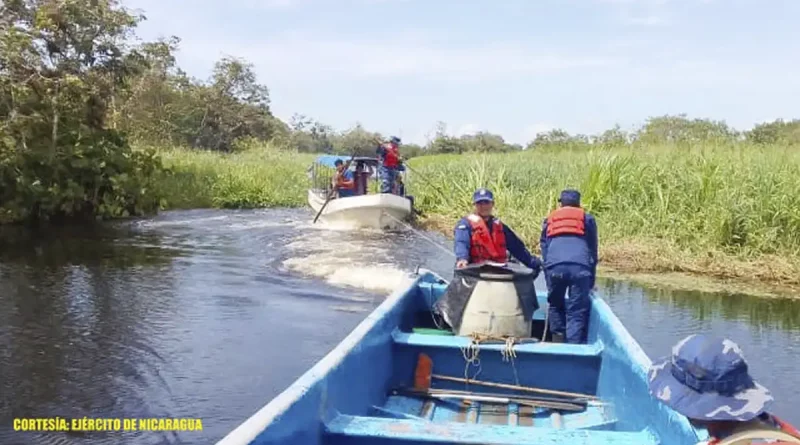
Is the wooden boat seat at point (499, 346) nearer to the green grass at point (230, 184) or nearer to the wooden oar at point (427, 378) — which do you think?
the wooden oar at point (427, 378)

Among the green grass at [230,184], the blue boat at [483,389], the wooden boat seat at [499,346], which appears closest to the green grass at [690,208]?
the blue boat at [483,389]

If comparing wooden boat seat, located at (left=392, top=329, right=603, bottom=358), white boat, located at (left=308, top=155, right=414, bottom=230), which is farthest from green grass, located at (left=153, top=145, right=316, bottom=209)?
wooden boat seat, located at (left=392, top=329, right=603, bottom=358)

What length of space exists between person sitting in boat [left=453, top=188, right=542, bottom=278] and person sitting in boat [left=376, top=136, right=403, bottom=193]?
12.3 metres

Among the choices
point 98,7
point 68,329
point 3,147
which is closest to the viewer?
point 68,329

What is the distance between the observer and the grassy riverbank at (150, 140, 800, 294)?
12914 millimetres

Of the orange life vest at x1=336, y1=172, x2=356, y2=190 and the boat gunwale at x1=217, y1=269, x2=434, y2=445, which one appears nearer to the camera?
the boat gunwale at x1=217, y1=269, x2=434, y2=445

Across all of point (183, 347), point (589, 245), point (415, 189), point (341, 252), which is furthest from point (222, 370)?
point (415, 189)

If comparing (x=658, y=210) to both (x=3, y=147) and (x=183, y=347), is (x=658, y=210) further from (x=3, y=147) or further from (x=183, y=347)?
(x=3, y=147)

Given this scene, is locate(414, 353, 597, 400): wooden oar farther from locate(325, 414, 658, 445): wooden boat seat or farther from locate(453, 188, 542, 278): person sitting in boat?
locate(325, 414, 658, 445): wooden boat seat

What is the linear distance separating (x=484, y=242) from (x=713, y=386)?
14.2 ft

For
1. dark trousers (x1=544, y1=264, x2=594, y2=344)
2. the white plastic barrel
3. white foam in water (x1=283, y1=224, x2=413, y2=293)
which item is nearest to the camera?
the white plastic barrel

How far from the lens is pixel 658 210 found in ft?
47.6

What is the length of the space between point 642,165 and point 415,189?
9191 mm

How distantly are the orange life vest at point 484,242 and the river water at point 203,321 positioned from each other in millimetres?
2202
